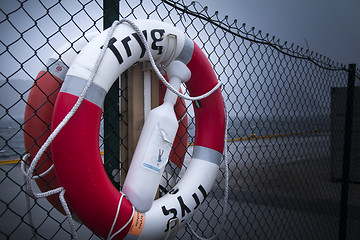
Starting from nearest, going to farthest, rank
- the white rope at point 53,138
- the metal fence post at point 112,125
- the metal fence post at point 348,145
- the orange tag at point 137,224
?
the white rope at point 53,138
the orange tag at point 137,224
the metal fence post at point 112,125
the metal fence post at point 348,145

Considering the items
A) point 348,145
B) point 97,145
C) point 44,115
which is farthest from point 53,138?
point 348,145

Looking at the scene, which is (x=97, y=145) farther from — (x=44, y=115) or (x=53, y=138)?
(x=44, y=115)

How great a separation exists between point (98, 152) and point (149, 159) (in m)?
0.19

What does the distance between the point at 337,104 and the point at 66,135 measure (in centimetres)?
424

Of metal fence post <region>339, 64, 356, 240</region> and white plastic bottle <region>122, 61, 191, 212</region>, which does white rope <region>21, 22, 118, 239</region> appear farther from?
metal fence post <region>339, 64, 356, 240</region>

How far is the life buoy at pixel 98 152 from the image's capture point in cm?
92

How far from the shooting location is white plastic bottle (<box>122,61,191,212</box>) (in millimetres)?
1053

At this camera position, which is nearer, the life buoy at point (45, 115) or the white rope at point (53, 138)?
the white rope at point (53, 138)

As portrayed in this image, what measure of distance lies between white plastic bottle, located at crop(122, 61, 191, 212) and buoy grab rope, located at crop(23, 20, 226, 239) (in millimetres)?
45

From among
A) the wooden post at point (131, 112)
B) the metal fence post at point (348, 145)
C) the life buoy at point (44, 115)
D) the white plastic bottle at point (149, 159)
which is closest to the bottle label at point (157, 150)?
the white plastic bottle at point (149, 159)

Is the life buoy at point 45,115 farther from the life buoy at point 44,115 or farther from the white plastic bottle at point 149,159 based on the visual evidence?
the white plastic bottle at point 149,159

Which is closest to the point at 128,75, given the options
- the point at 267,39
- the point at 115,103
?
the point at 115,103

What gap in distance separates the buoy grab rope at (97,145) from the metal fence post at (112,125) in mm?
132

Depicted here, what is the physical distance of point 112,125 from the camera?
1162 mm
